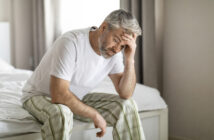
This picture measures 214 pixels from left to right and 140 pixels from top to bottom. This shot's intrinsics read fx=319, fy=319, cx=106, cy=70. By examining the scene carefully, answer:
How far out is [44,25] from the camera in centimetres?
405

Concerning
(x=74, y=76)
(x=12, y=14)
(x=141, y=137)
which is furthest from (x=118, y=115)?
(x=12, y=14)

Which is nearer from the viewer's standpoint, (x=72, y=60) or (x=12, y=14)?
(x=72, y=60)

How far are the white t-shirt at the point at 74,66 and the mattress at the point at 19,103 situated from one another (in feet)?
0.42

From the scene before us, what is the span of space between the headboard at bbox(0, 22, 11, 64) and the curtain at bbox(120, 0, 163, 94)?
2.07 m

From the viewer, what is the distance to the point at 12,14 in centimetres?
425

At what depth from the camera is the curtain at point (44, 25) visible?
13.1ft

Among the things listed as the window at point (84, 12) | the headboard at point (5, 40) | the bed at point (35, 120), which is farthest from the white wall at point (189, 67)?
the headboard at point (5, 40)

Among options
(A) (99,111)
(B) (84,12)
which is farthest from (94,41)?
(B) (84,12)

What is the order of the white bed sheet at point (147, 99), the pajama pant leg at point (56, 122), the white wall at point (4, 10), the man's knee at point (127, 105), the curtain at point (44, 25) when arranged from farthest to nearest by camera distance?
1. the white wall at point (4, 10)
2. the curtain at point (44, 25)
3. the white bed sheet at point (147, 99)
4. the man's knee at point (127, 105)
5. the pajama pant leg at point (56, 122)

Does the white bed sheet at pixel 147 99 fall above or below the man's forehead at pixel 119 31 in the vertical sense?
below

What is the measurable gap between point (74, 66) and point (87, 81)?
15 cm

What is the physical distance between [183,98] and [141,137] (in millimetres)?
1064

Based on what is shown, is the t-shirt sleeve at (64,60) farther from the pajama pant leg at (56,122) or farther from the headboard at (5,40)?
the headboard at (5,40)

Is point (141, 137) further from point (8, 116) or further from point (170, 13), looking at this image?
point (170, 13)
